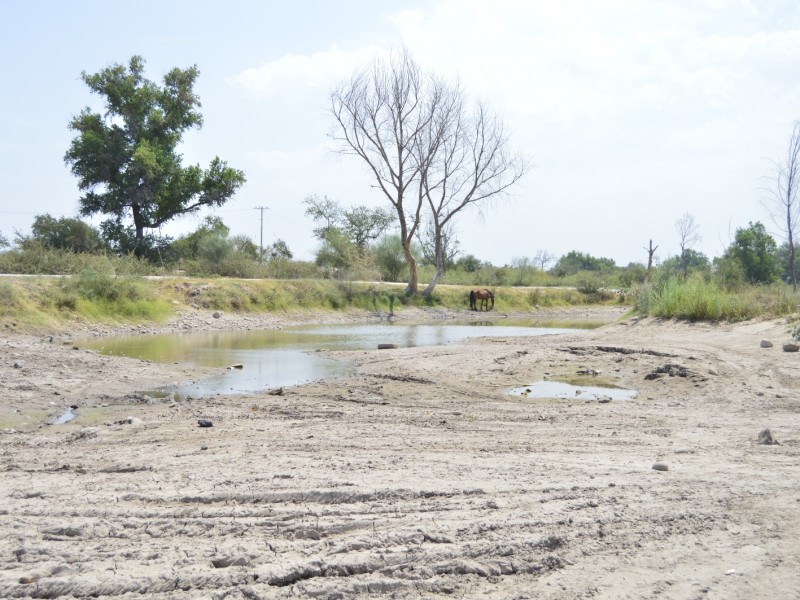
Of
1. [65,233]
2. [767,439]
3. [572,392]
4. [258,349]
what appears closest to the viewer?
[767,439]

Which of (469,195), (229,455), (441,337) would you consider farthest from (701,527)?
(469,195)

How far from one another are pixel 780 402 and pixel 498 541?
6236mm

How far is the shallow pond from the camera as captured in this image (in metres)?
11.8

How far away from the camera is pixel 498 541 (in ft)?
13.0

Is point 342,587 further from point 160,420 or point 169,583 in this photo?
point 160,420

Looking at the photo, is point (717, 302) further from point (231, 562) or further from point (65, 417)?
point (231, 562)

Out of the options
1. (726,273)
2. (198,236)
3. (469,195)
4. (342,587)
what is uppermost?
(469,195)

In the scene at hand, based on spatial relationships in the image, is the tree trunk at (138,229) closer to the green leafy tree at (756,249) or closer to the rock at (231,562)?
the green leafy tree at (756,249)

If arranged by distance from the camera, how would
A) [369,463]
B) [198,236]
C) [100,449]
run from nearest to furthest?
[369,463]
[100,449]
[198,236]

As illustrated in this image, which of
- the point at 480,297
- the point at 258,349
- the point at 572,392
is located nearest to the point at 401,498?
the point at 572,392

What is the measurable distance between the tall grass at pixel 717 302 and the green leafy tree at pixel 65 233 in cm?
2541

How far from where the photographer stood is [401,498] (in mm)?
4645

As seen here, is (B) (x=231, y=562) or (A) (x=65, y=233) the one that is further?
(A) (x=65, y=233)

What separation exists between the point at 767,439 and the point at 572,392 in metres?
4.27
